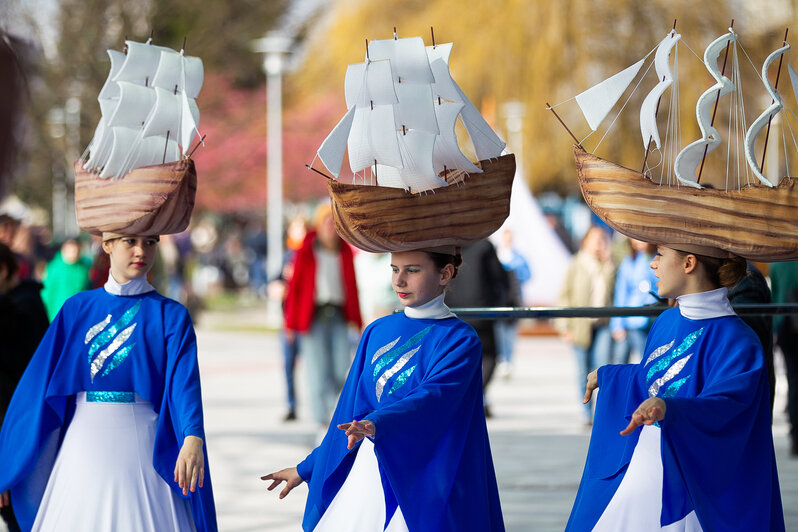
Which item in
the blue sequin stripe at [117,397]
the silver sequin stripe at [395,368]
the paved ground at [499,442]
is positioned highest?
the silver sequin stripe at [395,368]

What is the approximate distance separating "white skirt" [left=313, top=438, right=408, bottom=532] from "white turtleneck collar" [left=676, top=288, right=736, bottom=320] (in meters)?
1.13

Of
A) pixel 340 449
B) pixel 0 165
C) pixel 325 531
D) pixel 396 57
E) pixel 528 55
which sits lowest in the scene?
pixel 325 531

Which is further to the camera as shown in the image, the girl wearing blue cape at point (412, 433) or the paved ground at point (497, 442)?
the paved ground at point (497, 442)

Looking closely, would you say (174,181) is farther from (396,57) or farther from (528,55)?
(528,55)

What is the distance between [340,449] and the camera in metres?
3.81

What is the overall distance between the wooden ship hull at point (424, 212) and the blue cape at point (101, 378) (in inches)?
33.8

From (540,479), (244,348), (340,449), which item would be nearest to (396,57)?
(340,449)

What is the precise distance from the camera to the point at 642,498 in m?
3.60

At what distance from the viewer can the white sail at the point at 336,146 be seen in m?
3.68

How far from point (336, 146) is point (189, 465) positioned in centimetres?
122

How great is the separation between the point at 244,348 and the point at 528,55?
1000cm

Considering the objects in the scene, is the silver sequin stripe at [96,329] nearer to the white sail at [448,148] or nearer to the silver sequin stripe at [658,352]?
the white sail at [448,148]

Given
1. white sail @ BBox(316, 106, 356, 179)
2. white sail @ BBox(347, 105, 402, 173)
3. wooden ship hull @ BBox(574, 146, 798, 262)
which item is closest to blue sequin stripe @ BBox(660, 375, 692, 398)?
wooden ship hull @ BBox(574, 146, 798, 262)

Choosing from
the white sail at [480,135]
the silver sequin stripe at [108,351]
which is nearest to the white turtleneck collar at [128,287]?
the silver sequin stripe at [108,351]
